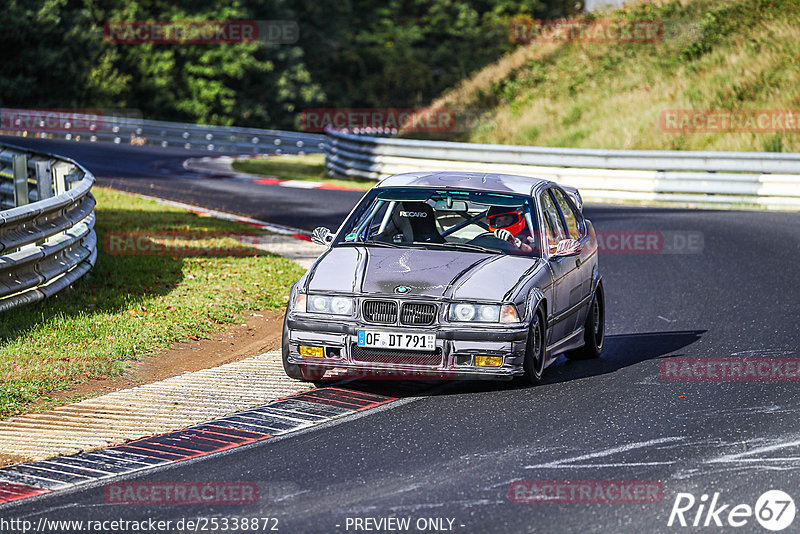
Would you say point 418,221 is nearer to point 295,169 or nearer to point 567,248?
point 567,248

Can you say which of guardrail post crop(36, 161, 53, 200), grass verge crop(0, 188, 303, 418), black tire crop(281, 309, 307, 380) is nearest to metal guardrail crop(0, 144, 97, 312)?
grass verge crop(0, 188, 303, 418)

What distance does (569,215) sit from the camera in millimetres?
10367

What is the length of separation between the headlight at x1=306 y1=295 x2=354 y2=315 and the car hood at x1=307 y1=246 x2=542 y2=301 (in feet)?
0.22

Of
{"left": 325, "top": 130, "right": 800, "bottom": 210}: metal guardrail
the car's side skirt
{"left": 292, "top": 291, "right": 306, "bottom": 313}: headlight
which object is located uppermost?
{"left": 292, "top": 291, "right": 306, "bottom": 313}: headlight

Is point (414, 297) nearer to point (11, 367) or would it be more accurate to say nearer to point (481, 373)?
point (481, 373)

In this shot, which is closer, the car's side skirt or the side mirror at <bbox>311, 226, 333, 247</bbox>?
the car's side skirt

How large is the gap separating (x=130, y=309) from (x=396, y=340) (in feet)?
14.1

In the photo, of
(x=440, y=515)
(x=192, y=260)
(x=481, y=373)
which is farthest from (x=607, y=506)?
(x=192, y=260)

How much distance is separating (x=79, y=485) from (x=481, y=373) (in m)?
2.96

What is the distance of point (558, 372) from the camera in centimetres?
941

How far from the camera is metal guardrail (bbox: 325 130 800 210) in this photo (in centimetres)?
2253

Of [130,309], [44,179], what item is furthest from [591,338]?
[44,179]

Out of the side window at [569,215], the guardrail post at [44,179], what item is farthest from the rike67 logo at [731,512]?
the guardrail post at [44,179]

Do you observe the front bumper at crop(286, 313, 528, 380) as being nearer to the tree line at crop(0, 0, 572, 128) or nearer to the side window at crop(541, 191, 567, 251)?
the side window at crop(541, 191, 567, 251)
